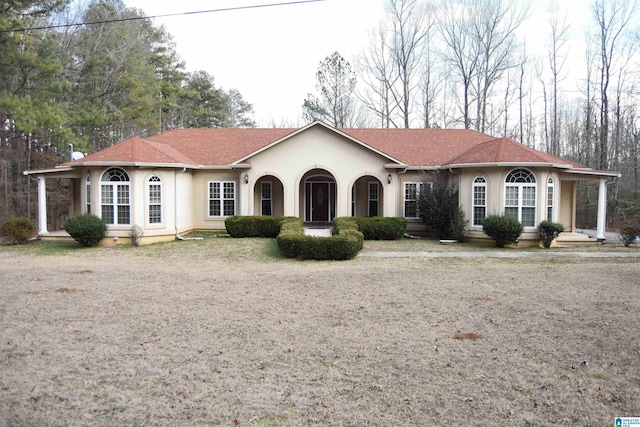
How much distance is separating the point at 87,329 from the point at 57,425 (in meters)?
2.98

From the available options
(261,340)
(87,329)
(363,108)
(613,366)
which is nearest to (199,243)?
(87,329)

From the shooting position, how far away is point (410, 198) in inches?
824

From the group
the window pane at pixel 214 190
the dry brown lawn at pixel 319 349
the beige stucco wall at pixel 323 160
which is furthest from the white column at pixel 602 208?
the window pane at pixel 214 190

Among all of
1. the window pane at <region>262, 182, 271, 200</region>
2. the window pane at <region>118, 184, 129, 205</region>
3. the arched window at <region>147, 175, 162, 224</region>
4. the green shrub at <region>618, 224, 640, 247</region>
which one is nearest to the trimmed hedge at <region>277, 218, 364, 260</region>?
the arched window at <region>147, 175, 162, 224</region>

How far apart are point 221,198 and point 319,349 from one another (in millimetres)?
15905

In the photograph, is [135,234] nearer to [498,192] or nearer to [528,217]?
[498,192]

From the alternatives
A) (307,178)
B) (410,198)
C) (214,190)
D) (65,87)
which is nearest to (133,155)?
(214,190)

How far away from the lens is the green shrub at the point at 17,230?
57.9ft

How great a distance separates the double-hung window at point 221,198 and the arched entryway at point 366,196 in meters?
→ 6.12

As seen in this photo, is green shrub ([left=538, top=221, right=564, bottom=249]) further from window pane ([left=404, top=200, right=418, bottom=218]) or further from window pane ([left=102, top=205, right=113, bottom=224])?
window pane ([left=102, top=205, right=113, bottom=224])

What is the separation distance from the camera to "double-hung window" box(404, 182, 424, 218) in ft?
Answer: 67.7

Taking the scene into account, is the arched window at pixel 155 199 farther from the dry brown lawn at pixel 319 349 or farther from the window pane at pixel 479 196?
the window pane at pixel 479 196

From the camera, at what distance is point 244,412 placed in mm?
4168

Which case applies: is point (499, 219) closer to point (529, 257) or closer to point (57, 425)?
point (529, 257)
